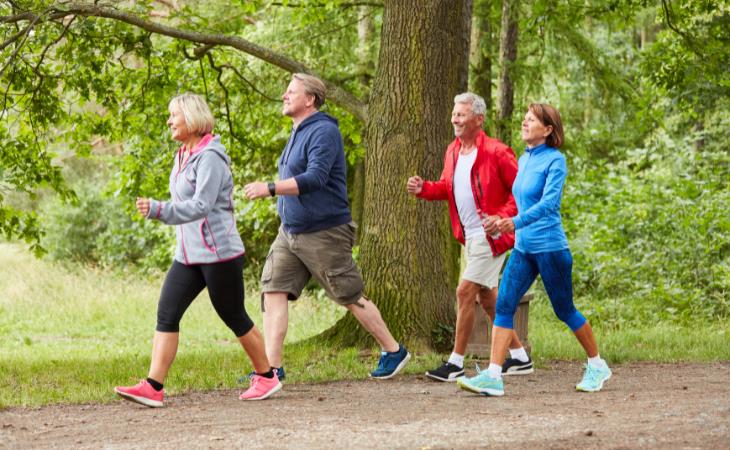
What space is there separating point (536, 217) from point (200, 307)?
12509mm

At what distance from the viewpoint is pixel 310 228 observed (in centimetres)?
714

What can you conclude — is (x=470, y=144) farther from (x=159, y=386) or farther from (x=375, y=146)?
(x=159, y=386)

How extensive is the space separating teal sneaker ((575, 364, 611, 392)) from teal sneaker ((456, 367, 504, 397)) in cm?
62

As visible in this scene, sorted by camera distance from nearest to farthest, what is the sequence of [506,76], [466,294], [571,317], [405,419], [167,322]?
[405,419]
[167,322]
[571,317]
[466,294]
[506,76]

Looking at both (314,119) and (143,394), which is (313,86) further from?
(143,394)

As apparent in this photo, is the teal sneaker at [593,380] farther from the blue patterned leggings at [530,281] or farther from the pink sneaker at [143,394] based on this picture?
the pink sneaker at [143,394]

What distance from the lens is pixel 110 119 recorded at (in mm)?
11820

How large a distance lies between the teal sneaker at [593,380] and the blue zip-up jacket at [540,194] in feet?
3.10

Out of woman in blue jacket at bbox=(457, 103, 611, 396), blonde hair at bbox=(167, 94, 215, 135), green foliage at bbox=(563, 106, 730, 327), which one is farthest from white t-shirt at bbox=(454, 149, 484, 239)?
green foliage at bbox=(563, 106, 730, 327)

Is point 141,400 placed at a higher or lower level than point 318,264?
lower

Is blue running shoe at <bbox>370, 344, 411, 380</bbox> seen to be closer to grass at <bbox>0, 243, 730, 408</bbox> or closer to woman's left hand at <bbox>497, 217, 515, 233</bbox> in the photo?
grass at <bbox>0, 243, 730, 408</bbox>

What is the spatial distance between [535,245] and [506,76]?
1040cm

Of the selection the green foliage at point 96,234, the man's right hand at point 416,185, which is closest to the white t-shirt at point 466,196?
the man's right hand at point 416,185

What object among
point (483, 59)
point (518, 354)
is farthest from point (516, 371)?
point (483, 59)
